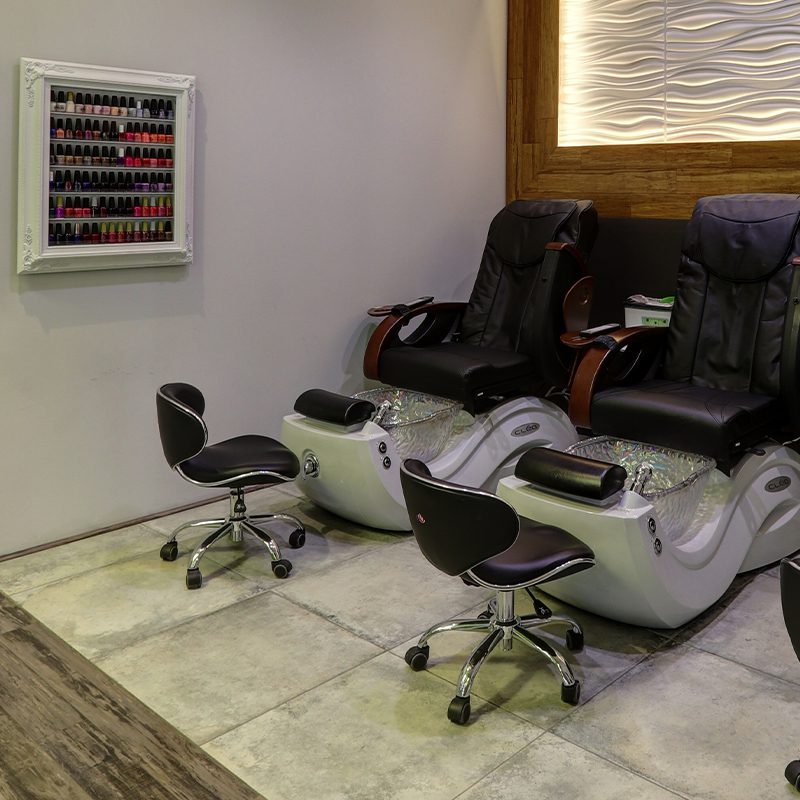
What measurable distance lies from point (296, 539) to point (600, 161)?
2462mm

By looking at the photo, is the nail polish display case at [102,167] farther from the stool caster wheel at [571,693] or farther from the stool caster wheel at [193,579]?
the stool caster wheel at [571,693]

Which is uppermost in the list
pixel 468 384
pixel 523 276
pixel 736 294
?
pixel 523 276

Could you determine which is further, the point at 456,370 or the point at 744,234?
the point at 456,370

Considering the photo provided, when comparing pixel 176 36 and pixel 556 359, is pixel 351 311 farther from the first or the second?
pixel 176 36

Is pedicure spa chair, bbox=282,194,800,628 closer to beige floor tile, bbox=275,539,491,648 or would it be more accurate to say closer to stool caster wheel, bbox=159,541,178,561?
beige floor tile, bbox=275,539,491,648

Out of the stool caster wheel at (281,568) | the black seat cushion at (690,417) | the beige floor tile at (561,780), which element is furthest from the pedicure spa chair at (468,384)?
the beige floor tile at (561,780)

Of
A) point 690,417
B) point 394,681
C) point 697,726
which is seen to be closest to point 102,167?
point 394,681

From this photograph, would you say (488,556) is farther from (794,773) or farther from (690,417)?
(690,417)

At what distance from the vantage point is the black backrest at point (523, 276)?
4.44m

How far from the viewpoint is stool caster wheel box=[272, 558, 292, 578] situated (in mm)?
3633

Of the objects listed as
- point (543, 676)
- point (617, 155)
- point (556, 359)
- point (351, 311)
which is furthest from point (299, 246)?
Result: point (543, 676)

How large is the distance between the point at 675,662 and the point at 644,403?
3.03ft

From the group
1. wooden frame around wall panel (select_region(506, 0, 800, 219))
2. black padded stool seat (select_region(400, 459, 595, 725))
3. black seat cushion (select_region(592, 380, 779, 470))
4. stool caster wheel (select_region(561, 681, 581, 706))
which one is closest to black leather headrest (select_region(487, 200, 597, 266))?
wooden frame around wall panel (select_region(506, 0, 800, 219))

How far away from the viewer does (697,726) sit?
2.69 metres
